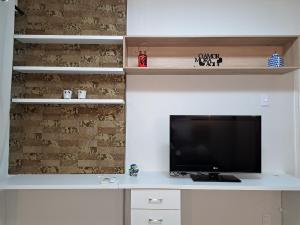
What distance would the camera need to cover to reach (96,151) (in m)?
2.40

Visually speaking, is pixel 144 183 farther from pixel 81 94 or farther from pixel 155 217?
pixel 81 94

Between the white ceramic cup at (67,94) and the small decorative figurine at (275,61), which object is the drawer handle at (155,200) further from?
the small decorative figurine at (275,61)

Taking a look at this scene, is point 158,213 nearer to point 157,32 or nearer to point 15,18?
point 157,32

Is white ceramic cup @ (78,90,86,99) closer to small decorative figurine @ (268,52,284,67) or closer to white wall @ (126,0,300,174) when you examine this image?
white wall @ (126,0,300,174)

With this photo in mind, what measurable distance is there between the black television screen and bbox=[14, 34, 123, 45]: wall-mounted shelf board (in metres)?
0.93

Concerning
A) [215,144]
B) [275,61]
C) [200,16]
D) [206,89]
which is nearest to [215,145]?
[215,144]

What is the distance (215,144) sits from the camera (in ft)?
7.23

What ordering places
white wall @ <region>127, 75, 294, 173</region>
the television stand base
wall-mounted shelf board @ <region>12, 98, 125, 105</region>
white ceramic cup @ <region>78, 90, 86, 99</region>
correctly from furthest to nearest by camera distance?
1. white wall @ <region>127, 75, 294, 173</region>
2. white ceramic cup @ <region>78, 90, 86, 99</region>
3. wall-mounted shelf board @ <region>12, 98, 125, 105</region>
4. the television stand base

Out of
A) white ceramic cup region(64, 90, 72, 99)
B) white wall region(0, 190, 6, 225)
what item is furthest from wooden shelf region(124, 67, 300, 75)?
white wall region(0, 190, 6, 225)

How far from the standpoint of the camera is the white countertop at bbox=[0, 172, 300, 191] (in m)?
1.95

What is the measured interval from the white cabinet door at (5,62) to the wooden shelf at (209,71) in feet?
3.46

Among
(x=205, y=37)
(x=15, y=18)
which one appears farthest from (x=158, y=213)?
(x=15, y=18)

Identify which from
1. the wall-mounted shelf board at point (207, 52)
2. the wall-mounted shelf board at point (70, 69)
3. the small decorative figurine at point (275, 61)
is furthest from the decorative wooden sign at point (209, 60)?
the wall-mounted shelf board at point (70, 69)

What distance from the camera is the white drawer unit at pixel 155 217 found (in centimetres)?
198
